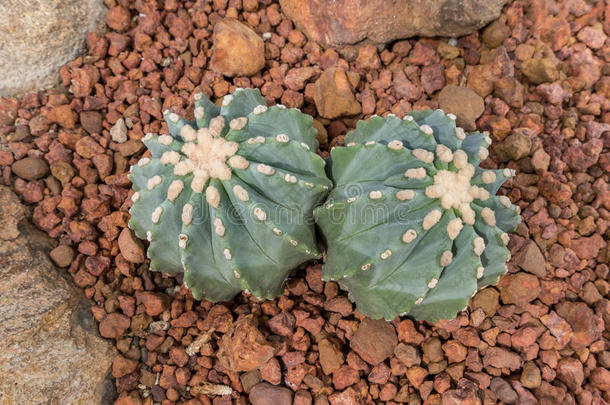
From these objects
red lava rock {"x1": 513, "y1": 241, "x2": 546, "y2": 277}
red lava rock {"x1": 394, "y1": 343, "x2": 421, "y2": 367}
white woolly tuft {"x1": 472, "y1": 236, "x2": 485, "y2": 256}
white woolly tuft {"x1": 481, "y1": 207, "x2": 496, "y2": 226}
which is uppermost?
white woolly tuft {"x1": 481, "y1": 207, "x2": 496, "y2": 226}

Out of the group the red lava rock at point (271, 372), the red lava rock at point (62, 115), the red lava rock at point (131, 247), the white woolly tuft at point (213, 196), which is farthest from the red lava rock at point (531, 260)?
the red lava rock at point (62, 115)

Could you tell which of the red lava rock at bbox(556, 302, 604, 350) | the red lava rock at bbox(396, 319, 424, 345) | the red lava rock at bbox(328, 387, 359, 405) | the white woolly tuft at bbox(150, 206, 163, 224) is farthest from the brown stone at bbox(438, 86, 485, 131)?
the white woolly tuft at bbox(150, 206, 163, 224)

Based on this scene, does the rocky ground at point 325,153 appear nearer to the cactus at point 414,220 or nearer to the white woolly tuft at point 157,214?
the cactus at point 414,220

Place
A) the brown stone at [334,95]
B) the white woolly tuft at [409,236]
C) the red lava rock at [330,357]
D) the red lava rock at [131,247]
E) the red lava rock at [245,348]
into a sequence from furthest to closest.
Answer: the brown stone at [334,95]
the red lava rock at [131,247]
the red lava rock at [330,357]
the red lava rock at [245,348]
the white woolly tuft at [409,236]

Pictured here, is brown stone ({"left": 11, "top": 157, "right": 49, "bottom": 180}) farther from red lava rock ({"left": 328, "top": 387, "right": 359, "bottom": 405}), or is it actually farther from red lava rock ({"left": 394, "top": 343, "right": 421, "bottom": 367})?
red lava rock ({"left": 394, "top": 343, "right": 421, "bottom": 367})

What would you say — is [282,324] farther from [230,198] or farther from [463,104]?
[463,104]

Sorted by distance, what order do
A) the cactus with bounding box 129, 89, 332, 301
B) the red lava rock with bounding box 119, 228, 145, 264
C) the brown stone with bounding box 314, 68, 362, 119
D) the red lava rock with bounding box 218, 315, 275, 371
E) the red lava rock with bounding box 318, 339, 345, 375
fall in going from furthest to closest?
the brown stone with bounding box 314, 68, 362, 119
the red lava rock with bounding box 119, 228, 145, 264
the red lava rock with bounding box 318, 339, 345, 375
the red lava rock with bounding box 218, 315, 275, 371
the cactus with bounding box 129, 89, 332, 301
